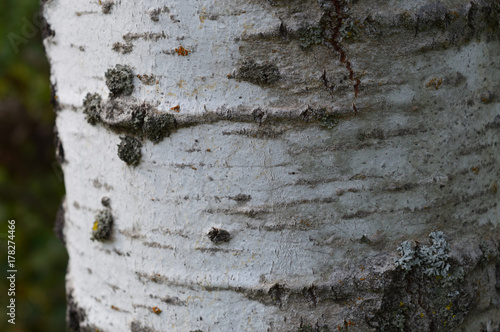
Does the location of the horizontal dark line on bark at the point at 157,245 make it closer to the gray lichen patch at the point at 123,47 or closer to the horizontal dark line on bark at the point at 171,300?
the horizontal dark line on bark at the point at 171,300

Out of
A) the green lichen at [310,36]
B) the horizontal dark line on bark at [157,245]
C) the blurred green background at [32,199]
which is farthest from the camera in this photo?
the blurred green background at [32,199]

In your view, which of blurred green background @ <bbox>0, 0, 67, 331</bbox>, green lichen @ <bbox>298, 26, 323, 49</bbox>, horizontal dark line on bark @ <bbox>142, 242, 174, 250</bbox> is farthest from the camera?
blurred green background @ <bbox>0, 0, 67, 331</bbox>

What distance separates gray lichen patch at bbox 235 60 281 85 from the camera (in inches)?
34.7

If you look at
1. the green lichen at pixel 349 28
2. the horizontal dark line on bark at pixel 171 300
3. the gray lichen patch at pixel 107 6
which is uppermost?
the gray lichen patch at pixel 107 6

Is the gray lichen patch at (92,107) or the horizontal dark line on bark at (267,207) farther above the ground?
the gray lichen patch at (92,107)

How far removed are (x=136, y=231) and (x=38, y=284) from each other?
8.52 feet

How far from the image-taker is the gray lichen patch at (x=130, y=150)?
97 centimetres

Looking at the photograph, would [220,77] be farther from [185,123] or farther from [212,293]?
[212,293]

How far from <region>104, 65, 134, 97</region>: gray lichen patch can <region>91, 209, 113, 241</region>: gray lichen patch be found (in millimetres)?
280

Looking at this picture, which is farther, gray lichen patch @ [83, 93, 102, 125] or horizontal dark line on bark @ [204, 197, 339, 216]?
gray lichen patch @ [83, 93, 102, 125]

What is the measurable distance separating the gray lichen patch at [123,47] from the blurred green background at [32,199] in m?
2.30

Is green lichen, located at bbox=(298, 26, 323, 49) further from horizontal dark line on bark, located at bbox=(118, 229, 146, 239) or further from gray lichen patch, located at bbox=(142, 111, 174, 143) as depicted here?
horizontal dark line on bark, located at bbox=(118, 229, 146, 239)

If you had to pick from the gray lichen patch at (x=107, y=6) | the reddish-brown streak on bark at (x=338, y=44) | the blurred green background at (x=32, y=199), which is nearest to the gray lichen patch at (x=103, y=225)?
the gray lichen patch at (x=107, y=6)

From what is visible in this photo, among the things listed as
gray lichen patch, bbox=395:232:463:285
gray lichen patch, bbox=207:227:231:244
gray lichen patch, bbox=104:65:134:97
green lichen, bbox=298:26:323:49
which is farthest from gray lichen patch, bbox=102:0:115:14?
gray lichen patch, bbox=395:232:463:285
